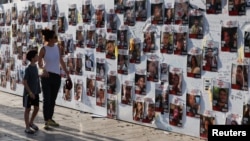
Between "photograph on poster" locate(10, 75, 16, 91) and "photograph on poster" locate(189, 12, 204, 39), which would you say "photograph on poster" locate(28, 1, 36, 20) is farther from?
"photograph on poster" locate(189, 12, 204, 39)

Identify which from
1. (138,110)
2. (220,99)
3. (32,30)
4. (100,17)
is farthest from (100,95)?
(32,30)

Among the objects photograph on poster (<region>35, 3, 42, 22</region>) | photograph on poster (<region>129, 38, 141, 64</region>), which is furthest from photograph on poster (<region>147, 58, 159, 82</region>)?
photograph on poster (<region>35, 3, 42, 22</region>)

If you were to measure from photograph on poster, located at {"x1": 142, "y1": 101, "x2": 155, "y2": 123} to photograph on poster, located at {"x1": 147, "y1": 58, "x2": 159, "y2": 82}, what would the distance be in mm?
460

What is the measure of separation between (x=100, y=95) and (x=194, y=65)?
2759 mm

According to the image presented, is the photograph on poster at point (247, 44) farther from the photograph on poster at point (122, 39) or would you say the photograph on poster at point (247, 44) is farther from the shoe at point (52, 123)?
the shoe at point (52, 123)

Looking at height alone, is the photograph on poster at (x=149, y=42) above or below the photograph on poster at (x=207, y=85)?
above

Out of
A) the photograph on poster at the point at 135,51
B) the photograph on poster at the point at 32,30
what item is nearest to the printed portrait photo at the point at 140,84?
the photograph on poster at the point at 135,51

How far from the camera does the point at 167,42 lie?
8383 mm

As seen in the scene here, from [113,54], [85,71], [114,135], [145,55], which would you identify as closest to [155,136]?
[114,135]

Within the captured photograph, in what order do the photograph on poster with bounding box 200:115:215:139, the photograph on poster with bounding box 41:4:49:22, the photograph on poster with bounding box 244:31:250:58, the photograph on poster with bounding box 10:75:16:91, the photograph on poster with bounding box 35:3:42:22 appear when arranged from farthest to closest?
1. the photograph on poster with bounding box 10:75:16:91
2. the photograph on poster with bounding box 35:3:42:22
3. the photograph on poster with bounding box 41:4:49:22
4. the photograph on poster with bounding box 200:115:215:139
5. the photograph on poster with bounding box 244:31:250:58

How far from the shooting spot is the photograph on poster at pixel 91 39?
10151 millimetres

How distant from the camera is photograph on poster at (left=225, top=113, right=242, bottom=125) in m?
7.21

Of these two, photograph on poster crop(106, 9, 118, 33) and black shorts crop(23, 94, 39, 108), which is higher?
photograph on poster crop(106, 9, 118, 33)

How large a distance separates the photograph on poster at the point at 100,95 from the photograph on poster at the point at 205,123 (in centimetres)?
271
